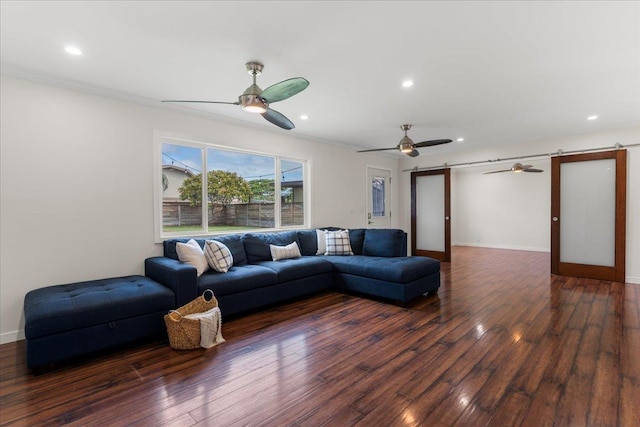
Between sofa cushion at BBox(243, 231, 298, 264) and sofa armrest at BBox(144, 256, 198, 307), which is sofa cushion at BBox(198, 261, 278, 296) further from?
sofa cushion at BBox(243, 231, 298, 264)

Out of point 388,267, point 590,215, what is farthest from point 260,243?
point 590,215

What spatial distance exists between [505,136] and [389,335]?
184 inches

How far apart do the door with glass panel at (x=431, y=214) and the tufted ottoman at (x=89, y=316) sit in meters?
5.92

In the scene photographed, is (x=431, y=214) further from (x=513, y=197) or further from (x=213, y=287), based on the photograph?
(x=213, y=287)

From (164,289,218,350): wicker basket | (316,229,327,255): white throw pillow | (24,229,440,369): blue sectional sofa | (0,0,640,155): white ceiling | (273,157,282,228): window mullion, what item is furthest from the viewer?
(273,157,282,228): window mullion

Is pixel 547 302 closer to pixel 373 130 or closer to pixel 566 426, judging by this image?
pixel 566 426

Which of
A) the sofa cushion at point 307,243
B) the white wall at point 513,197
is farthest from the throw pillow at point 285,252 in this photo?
the white wall at point 513,197

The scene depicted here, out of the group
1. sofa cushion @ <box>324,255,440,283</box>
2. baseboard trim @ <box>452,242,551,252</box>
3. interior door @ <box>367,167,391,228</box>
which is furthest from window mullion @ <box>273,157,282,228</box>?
baseboard trim @ <box>452,242,551,252</box>

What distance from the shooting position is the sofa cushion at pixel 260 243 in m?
4.33

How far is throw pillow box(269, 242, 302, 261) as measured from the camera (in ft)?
14.7

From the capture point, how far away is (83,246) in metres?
3.25

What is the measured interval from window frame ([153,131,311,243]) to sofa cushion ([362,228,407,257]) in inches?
50.9

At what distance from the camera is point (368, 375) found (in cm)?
229

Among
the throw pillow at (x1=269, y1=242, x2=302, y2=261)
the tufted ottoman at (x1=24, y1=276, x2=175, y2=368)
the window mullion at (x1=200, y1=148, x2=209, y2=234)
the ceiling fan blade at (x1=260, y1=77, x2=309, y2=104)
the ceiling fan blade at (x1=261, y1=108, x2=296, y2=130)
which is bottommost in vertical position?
the tufted ottoman at (x1=24, y1=276, x2=175, y2=368)
